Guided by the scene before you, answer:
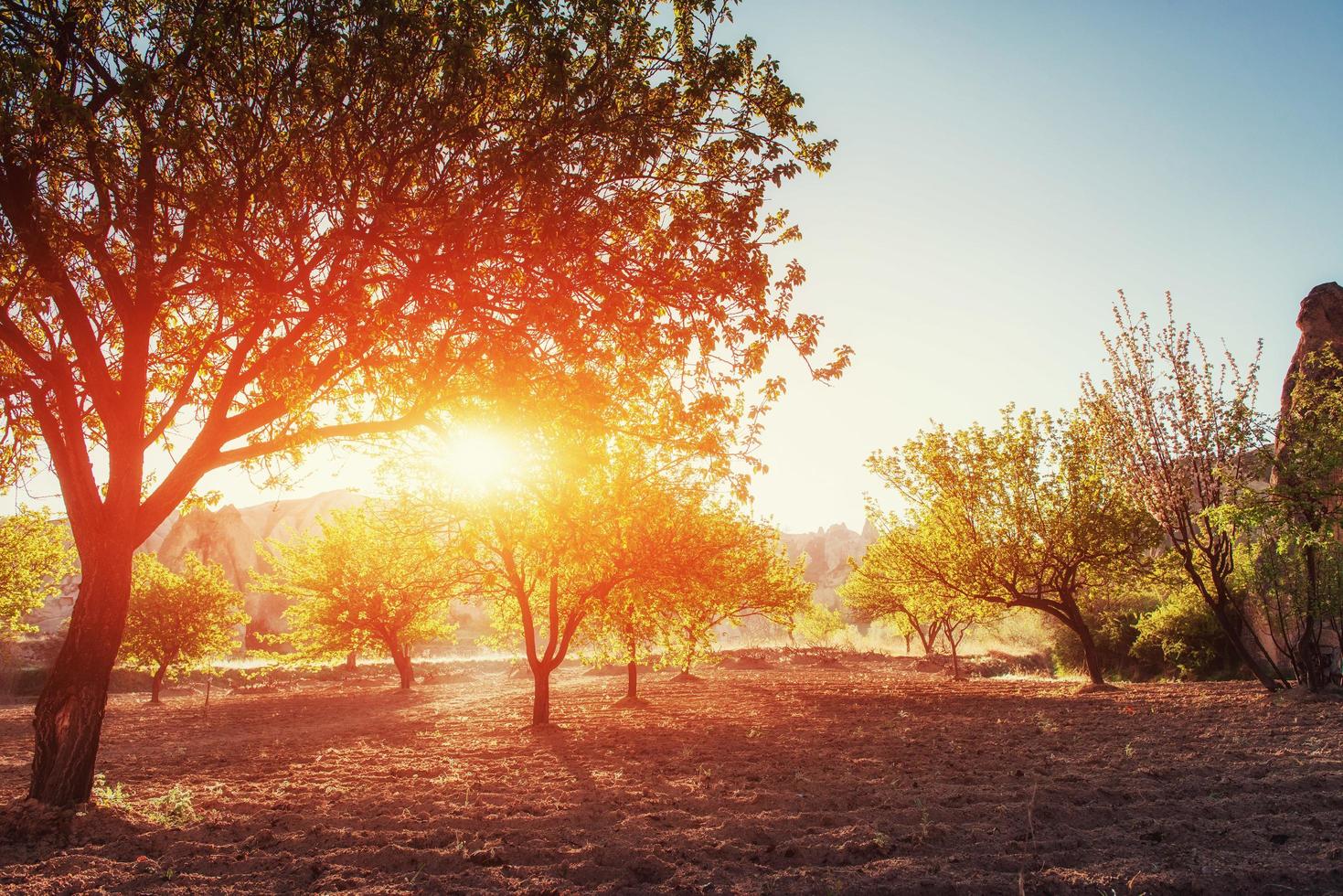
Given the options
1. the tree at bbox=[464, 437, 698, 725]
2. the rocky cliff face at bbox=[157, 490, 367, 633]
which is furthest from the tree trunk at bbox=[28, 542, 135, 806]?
the rocky cliff face at bbox=[157, 490, 367, 633]

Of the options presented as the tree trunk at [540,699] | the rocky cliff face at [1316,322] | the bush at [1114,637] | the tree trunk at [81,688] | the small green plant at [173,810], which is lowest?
the bush at [1114,637]

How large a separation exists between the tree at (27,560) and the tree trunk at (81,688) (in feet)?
61.2

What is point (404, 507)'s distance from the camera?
13609mm

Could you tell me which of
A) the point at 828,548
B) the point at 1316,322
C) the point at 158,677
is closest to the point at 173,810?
the point at 158,677

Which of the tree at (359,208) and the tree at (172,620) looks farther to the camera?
the tree at (172,620)

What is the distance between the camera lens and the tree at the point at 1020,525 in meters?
18.7

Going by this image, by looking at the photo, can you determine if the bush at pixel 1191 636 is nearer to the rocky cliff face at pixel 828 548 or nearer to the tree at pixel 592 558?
the tree at pixel 592 558

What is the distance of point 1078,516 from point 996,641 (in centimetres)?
5464

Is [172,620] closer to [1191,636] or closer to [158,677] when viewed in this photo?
[158,677]

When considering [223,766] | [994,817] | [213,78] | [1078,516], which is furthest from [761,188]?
[1078,516]

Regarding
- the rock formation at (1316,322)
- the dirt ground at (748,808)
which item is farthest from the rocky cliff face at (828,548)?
the dirt ground at (748,808)

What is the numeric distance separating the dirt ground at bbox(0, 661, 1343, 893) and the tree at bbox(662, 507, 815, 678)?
8.66 feet

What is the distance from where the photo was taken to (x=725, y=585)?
679 inches

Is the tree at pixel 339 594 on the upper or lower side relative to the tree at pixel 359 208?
lower
